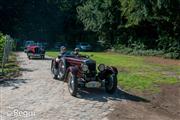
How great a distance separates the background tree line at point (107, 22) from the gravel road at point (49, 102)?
1013 inches

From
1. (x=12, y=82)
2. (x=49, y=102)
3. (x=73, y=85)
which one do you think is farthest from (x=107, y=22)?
(x=49, y=102)

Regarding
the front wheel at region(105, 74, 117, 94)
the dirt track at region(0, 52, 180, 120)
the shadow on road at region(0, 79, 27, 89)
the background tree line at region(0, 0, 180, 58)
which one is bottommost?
the dirt track at region(0, 52, 180, 120)

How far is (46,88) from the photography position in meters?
16.4

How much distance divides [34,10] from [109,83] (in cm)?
6305

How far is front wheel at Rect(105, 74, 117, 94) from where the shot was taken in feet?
50.2

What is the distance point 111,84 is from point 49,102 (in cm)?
306

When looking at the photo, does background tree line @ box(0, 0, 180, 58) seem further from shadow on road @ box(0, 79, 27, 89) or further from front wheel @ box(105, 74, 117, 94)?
front wheel @ box(105, 74, 117, 94)

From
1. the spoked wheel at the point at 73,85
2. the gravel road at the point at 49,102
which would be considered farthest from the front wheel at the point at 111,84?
the spoked wheel at the point at 73,85

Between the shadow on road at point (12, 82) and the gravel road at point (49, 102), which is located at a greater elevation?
the shadow on road at point (12, 82)

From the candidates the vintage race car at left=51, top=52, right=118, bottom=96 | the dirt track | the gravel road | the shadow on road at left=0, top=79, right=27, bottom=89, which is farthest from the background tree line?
the dirt track

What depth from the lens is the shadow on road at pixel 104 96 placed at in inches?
564

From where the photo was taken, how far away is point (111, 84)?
50.5 feet

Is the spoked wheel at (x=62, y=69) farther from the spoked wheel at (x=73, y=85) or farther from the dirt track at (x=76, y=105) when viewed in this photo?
the spoked wheel at (x=73, y=85)

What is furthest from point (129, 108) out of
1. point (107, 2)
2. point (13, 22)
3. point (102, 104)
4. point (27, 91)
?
point (13, 22)
